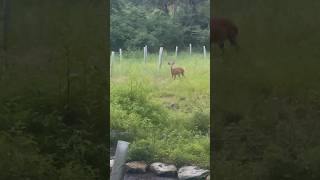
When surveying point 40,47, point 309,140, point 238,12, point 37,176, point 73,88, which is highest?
point 238,12

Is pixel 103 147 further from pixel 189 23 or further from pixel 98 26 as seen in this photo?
pixel 189 23

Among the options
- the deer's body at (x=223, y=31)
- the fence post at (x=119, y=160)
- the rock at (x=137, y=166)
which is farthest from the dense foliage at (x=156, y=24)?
the rock at (x=137, y=166)

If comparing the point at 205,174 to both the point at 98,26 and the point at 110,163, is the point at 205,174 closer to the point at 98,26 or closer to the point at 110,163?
the point at 110,163

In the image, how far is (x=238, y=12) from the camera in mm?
3242

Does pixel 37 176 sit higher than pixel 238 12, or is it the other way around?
pixel 238 12

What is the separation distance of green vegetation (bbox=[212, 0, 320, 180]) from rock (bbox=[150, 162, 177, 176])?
0.31m

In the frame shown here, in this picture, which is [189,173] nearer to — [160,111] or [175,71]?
[160,111]

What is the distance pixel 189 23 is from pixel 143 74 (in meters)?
0.49

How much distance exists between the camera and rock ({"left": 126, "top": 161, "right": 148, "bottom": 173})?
3.44 metres

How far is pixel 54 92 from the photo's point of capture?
11.0 ft

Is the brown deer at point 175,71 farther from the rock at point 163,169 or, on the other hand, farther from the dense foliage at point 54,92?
the rock at point 163,169

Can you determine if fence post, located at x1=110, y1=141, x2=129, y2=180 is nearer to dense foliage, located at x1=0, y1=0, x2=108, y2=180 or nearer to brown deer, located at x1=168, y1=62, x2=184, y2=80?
dense foliage, located at x1=0, y1=0, x2=108, y2=180

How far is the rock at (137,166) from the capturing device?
11.3 ft

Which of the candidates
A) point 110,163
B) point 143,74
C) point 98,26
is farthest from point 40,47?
point 110,163
